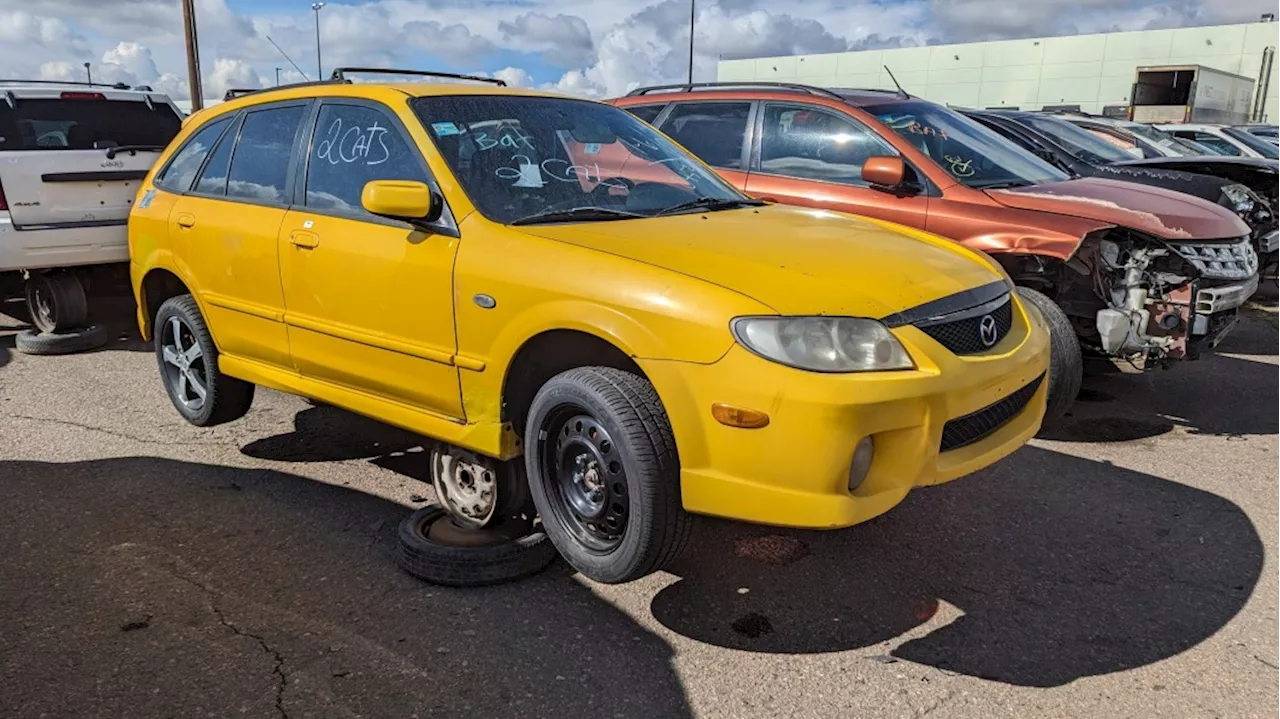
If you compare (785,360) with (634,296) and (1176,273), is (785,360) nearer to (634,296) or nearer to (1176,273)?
(634,296)

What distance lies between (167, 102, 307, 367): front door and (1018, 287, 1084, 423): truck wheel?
3502mm

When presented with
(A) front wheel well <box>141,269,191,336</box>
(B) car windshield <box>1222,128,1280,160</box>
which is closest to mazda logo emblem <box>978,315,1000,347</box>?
(A) front wheel well <box>141,269,191,336</box>

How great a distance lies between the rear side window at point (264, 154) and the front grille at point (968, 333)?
9.14 feet

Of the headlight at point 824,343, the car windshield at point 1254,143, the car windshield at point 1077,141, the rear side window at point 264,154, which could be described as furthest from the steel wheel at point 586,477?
the car windshield at point 1254,143

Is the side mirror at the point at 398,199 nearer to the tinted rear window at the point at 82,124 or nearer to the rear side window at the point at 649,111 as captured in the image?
the rear side window at the point at 649,111

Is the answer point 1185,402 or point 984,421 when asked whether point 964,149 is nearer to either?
point 1185,402

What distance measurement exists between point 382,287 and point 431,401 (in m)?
0.47

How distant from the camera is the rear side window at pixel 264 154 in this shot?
13.8 ft

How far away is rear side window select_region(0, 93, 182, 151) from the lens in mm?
6668

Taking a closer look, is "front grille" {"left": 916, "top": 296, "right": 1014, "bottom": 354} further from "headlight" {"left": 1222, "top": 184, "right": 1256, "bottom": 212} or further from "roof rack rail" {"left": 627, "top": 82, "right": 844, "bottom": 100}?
"headlight" {"left": 1222, "top": 184, "right": 1256, "bottom": 212}

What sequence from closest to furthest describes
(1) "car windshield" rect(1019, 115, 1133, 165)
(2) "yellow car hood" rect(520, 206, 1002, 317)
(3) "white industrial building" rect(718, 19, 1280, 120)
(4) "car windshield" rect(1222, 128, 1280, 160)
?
(2) "yellow car hood" rect(520, 206, 1002, 317) → (1) "car windshield" rect(1019, 115, 1133, 165) → (4) "car windshield" rect(1222, 128, 1280, 160) → (3) "white industrial building" rect(718, 19, 1280, 120)

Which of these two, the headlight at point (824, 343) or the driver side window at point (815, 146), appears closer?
the headlight at point (824, 343)

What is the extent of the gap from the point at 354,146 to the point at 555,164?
2.81ft

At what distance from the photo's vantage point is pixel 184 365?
500 centimetres
